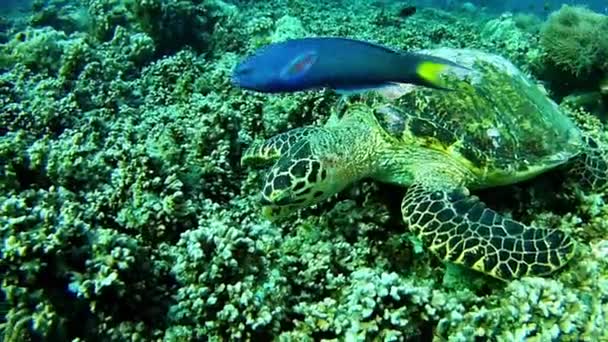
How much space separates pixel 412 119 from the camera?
10.2 feet

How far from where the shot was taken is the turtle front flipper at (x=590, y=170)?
10.9 feet

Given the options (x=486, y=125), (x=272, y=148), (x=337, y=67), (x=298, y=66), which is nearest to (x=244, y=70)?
(x=298, y=66)

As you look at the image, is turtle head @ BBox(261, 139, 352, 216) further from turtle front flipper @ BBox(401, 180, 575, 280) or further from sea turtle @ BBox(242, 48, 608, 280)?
turtle front flipper @ BBox(401, 180, 575, 280)

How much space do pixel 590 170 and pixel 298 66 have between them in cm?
245

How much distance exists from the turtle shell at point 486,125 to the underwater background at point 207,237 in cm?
27

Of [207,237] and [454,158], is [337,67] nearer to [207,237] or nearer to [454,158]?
[207,237]

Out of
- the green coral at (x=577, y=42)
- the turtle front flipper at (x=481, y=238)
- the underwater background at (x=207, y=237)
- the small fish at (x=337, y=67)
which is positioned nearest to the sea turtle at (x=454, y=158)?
the turtle front flipper at (x=481, y=238)

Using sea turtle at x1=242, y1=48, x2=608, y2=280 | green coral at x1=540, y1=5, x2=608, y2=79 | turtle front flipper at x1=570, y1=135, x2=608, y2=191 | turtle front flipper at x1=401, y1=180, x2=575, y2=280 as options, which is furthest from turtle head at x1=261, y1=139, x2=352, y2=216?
green coral at x1=540, y1=5, x2=608, y2=79

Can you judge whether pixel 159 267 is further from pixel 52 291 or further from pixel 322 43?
pixel 322 43

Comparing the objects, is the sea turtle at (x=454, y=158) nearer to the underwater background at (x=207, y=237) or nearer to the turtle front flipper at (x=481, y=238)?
the turtle front flipper at (x=481, y=238)

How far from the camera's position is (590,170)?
11.0ft

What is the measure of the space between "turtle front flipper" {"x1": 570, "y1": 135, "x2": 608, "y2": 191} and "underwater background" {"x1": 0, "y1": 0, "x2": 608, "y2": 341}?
0.13m

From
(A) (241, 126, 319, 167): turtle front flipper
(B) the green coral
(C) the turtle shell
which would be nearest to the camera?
(C) the turtle shell

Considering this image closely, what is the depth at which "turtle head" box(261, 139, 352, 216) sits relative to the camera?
111 inches
